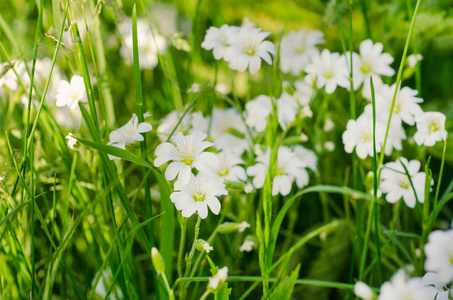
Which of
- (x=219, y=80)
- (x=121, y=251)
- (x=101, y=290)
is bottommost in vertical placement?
(x=101, y=290)

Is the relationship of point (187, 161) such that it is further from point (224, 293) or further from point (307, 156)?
point (307, 156)

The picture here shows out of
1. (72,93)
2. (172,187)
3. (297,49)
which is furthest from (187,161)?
(297,49)

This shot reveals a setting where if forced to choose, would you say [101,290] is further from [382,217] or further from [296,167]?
[382,217]

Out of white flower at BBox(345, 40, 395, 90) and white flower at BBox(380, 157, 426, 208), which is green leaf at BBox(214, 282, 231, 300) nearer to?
white flower at BBox(380, 157, 426, 208)

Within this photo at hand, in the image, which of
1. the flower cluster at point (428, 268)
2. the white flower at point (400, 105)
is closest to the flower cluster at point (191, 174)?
the flower cluster at point (428, 268)

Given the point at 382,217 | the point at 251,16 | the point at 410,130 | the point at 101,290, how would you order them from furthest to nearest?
the point at 251,16 < the point at 410,130 < the point at 382,217 < the point at 101,290

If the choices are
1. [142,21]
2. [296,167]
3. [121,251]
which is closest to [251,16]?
[142,21]

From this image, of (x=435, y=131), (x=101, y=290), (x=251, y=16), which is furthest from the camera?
(x=251, y=16)
